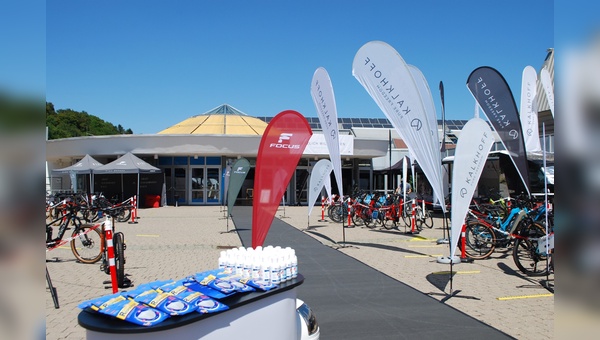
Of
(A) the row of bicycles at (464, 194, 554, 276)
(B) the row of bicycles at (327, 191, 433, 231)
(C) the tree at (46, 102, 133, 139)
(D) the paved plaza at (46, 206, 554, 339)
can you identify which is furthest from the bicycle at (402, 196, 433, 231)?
(C) the tree at (46, 102, 133, 139)

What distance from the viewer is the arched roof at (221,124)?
34.1 m

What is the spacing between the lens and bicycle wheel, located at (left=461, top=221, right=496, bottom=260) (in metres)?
9.95

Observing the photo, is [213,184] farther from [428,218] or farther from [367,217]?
[428,218]

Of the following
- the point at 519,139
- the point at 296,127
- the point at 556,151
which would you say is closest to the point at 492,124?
the point at 519,139

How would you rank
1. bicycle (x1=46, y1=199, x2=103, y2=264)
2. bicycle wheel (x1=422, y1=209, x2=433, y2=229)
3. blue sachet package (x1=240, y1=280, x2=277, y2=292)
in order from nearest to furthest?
1. blue sachet package (x1=240, y1=280, x2=277, y2=292)
2. bicycle (x1=46, y1=199, x2=103, y2=264)
3. bicycle wheel (x1=422, y1=209, x2=433, y2=229)

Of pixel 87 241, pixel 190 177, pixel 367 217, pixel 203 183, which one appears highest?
pixel 190 177

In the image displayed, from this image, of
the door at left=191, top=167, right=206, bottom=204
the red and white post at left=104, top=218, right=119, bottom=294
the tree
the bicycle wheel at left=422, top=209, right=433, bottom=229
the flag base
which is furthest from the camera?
the tree

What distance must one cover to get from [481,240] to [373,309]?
511 cm

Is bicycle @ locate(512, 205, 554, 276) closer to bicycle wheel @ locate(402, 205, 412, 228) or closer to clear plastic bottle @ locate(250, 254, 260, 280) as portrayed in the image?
clear plastic bottle @ locate(250, 254, 260, 280)

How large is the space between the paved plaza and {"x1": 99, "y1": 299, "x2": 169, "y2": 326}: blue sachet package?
1.98 metres

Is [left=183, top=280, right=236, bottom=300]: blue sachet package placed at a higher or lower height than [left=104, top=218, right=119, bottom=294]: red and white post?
higher

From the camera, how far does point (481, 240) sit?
10094 mm

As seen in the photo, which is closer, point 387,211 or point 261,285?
point 261,285

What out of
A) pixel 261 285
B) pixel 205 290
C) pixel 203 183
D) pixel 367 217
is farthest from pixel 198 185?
pixel 205 290
